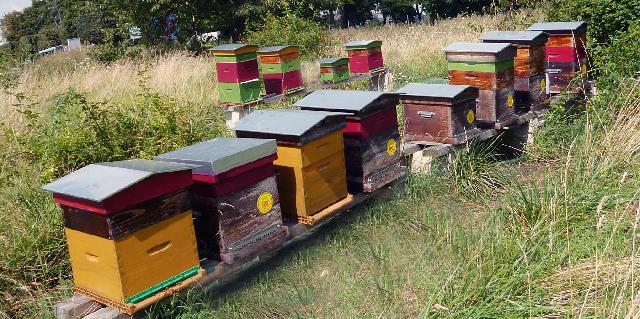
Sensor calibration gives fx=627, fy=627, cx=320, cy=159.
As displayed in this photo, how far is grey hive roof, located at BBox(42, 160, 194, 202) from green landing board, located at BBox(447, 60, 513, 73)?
3.42m

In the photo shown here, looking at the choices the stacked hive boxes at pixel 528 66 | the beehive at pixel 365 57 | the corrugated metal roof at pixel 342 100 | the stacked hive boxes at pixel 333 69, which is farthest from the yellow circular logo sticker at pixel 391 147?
the beehive at pixel 365 57

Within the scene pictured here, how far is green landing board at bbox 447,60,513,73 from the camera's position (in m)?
5.69

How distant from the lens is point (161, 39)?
2152cm

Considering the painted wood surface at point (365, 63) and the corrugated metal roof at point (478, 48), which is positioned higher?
the corrugated metal roof at point (478, 48)

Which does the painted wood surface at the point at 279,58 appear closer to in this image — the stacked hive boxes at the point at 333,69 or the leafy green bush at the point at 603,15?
the stacked hive boxes at the point at 333,69

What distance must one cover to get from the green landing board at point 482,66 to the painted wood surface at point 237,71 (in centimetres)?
297

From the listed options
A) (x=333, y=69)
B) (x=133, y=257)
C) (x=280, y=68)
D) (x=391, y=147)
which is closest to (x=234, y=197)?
(x=133, y=257)

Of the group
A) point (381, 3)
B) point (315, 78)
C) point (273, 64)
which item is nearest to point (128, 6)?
point (315, 78)

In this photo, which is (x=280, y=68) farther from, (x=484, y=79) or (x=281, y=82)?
(x=484, y=79)

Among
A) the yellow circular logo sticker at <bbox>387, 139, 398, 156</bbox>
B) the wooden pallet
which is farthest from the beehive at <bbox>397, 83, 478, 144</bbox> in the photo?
the wooden pallet

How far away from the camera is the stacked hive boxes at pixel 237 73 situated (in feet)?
25.7

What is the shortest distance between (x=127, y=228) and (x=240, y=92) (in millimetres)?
5088

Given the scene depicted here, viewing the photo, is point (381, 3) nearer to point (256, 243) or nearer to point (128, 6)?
point (128, 6)

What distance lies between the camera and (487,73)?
5.74 m
